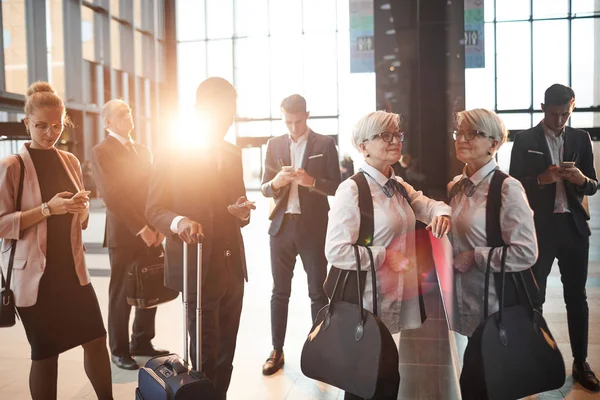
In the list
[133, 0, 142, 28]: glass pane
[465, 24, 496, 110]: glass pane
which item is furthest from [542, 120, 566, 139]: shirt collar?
[133, 0, 142, 28]: glass pane

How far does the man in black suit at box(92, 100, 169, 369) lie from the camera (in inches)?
→ 146

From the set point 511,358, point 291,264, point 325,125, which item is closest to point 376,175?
point 511,358

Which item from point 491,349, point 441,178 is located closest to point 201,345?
point 491,349

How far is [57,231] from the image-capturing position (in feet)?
8.38

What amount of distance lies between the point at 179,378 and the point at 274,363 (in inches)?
67.0

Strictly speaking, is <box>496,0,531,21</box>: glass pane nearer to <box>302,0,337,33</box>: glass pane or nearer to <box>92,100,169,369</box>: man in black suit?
<box>92,100,169,369</box>: man in black suit

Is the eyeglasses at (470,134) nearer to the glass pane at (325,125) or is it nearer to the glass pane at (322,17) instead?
the glass pane at (325,125)

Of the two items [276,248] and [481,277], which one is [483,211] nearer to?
[481,277]

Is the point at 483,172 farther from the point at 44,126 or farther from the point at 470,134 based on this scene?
the point at 44,126

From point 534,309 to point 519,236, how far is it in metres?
0.26

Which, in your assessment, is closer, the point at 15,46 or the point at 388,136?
the point at 388,136

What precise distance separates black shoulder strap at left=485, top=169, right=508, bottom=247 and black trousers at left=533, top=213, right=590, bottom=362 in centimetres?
135

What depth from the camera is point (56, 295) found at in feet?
8.30

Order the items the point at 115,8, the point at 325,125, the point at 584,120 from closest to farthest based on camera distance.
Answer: the point at 584,120
the point at 325,125
the point at 115,8
